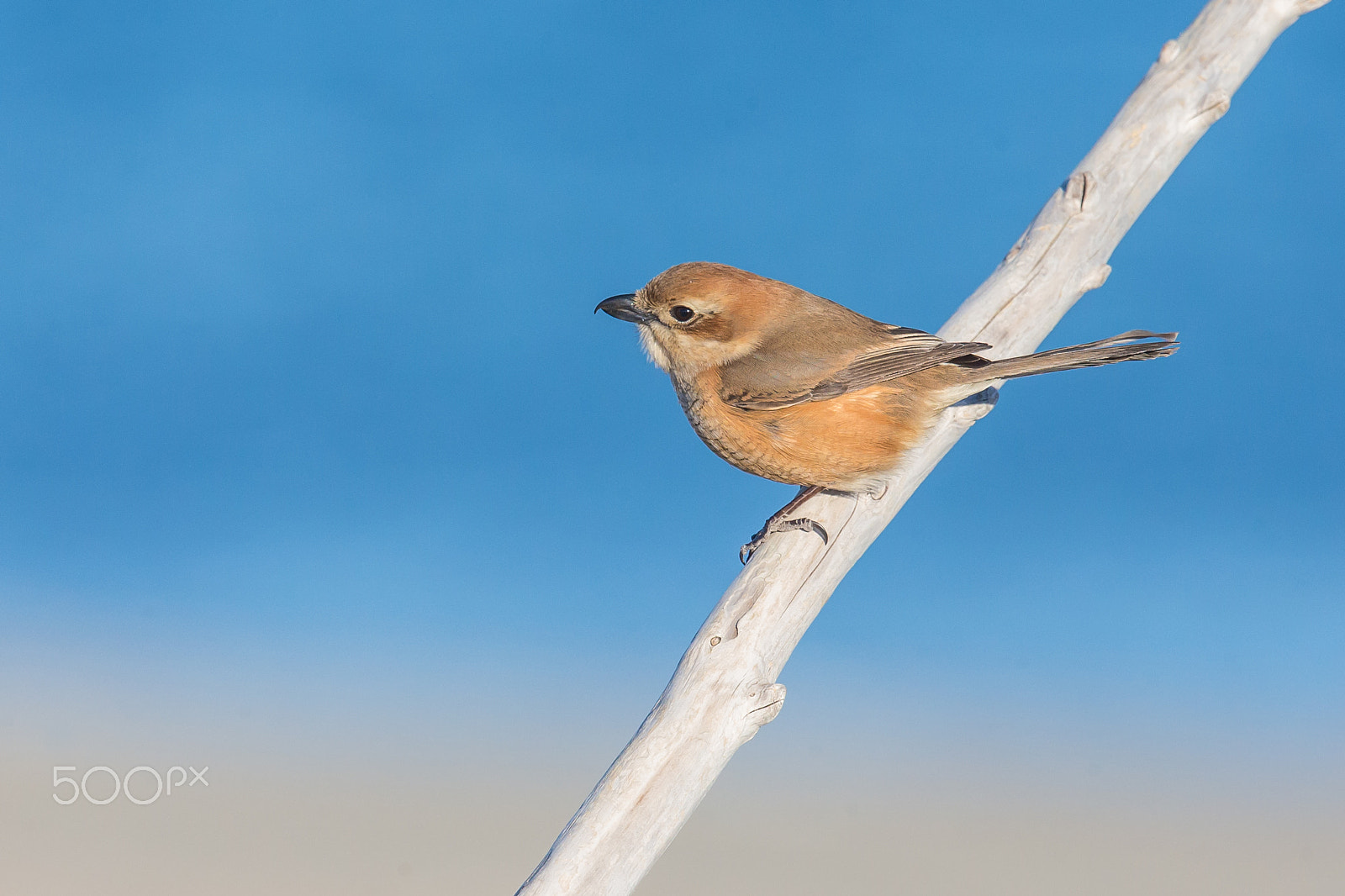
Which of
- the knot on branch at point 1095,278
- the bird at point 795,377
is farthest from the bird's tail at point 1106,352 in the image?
the knot on branch at point 1095,278

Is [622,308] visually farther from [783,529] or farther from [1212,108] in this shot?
[1212,108]

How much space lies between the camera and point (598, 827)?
3.16 metres

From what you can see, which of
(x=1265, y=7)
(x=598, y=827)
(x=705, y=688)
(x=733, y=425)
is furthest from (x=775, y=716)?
(x=1265, y=7)

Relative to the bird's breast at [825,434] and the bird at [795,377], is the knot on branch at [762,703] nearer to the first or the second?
the bird at [795,377]

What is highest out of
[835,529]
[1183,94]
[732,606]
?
[1183,94]

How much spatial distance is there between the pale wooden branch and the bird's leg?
0.14 ft

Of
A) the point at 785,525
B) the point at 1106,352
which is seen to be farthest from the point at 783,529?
the point at 1106,352

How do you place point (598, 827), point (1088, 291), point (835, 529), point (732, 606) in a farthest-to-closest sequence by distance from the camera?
point (1088, 291) < point (835, 529) < point (732, 606) < point (598, 827)

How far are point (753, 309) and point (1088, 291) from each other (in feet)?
4.96

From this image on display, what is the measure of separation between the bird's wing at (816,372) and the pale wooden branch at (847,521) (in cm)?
47

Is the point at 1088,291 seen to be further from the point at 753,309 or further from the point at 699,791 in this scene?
the point at 699,791

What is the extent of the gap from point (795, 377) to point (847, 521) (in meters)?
0.61

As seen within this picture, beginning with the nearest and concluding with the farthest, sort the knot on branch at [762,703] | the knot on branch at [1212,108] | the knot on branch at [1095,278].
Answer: the knot on branch at [762,703], the knot on branch at [1212,108], the knot on branch at [1095,278]

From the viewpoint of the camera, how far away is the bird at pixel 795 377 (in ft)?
13.3
